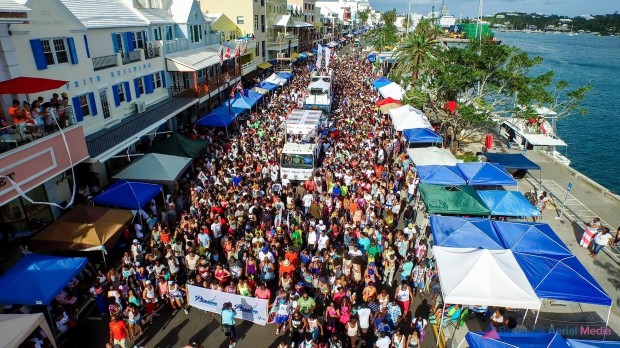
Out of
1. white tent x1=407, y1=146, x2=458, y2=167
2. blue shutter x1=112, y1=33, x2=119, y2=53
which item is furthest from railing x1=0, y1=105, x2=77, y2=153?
white tent x1=407, y1=146, x2=458, y2=167

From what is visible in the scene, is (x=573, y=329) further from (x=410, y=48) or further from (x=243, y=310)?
(x=410, y=48)

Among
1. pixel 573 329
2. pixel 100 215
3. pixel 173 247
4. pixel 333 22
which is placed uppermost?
pixel 333 22

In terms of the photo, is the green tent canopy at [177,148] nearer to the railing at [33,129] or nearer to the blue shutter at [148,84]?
the railing at [33,129]

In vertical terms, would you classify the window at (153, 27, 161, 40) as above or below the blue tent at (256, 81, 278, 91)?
above

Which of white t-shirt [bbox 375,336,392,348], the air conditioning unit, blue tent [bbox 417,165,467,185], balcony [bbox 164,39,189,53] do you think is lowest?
white t-shirt [bbox 375,336,392,348]

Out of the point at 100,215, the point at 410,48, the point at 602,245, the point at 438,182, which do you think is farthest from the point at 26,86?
the point at 410,48

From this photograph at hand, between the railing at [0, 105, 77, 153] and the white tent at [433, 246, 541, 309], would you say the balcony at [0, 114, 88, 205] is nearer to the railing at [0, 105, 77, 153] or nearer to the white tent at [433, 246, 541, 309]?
the railing at [0, 105, 77, 153]

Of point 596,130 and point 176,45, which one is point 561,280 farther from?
point 596,130
